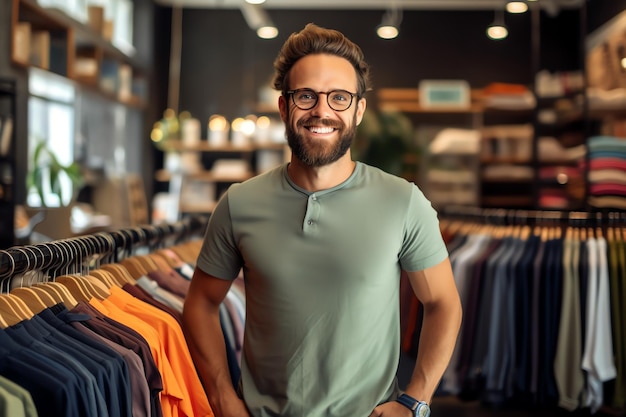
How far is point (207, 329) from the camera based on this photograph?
6.68 feet

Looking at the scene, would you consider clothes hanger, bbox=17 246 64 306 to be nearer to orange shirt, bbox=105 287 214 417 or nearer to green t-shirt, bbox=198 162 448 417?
orange shirt, bbox=105 287 214 417

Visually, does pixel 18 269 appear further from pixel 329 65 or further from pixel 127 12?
pixel 127 12

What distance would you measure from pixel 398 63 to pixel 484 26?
1.40m

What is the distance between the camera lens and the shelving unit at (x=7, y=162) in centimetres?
515

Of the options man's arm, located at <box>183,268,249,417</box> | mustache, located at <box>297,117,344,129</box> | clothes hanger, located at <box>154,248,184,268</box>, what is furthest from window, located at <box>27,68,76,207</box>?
mustache, located at <box>297,117,344,129</box>

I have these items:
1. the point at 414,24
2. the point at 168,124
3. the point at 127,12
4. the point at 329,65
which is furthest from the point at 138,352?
the point at 414,24

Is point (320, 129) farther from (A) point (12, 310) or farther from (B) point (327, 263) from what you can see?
(A) point (12, 310)

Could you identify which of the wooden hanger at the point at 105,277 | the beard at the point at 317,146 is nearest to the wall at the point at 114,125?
the wooden hanger at the point at 105,277

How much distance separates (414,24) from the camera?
12.7 m

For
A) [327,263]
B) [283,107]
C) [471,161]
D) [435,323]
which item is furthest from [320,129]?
[471,161]

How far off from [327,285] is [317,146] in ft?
1.01

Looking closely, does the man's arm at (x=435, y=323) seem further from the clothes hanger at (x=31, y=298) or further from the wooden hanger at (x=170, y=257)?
the wooden hanger at (x=170, y=257)

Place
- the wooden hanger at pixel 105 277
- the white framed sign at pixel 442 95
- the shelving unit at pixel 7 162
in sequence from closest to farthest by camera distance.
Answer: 1. the wooden hanger at pixel 105 277
2. the shelving unit at pixel 7 162
3. the white framed sign at pixel 442 95

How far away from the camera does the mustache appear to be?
1839 millimetres
